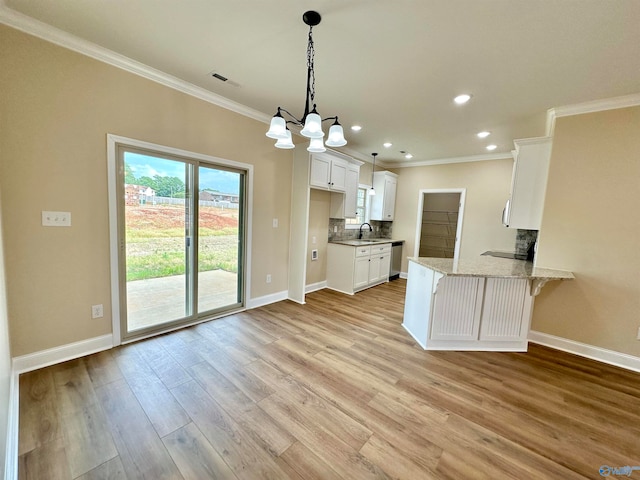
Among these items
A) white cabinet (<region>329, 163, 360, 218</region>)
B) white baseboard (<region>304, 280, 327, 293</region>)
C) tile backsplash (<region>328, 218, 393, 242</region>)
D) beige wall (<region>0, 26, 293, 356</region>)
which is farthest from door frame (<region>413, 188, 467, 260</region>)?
beige wall (<region>0, 26, 293, 356</region>)

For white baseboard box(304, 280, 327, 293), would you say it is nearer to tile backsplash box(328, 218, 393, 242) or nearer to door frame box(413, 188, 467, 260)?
tile backsplash box(328, 218, 393, 242)

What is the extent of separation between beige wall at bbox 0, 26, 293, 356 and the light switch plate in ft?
0.11

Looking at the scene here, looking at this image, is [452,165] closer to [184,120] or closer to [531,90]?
[531,90]

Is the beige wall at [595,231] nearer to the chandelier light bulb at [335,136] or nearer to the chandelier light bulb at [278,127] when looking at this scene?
the chandelier light bulb at [335,136]

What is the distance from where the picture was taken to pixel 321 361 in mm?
2457

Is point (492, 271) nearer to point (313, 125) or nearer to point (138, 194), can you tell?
point (313, 125)

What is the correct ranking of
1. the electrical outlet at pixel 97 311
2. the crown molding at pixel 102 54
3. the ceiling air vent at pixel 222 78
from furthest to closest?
the ceiling air vent at pixel 222 78, the electrical outlet at pixel 97 311, the crown molding at pixel 102 54

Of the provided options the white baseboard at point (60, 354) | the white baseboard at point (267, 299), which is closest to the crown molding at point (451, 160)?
the white baseboard at point (267, 299)

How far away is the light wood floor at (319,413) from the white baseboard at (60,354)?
9cm

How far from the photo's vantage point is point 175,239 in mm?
2943

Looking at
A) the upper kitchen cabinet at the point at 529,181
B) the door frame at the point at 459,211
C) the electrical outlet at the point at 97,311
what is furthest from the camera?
the door frame at the point at 459,211

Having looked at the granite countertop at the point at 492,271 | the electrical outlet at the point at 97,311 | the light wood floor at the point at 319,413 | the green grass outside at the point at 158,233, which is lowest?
the light wood floor at the point at 319,413

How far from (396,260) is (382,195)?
1.63 m

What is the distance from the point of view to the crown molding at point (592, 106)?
254 centimetres
